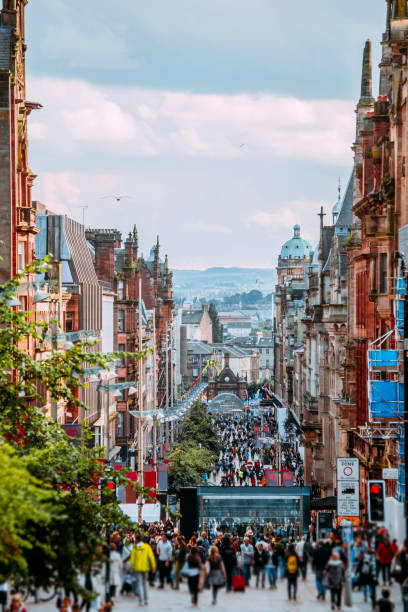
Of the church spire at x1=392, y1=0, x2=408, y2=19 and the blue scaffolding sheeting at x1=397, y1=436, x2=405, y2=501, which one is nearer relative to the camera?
the blue scaffolding sheeting at x1=397, y1=436, x2=405, y2=501

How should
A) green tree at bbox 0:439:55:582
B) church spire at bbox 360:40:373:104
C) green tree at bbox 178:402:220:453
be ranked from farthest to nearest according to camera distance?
green tree at bbox 178:402:220:453
church spire at bbox 360:40:373:104
green tree at bbox 0:439:55:582

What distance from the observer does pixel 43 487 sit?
30203 millimetres

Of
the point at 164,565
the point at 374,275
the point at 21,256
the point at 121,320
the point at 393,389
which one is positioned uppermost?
the point at 21,256

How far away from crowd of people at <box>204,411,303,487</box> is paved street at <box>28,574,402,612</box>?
1976 inches

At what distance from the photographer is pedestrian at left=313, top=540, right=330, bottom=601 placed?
2589cm

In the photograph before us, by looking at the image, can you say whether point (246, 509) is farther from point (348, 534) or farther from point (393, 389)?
point (348, 534)

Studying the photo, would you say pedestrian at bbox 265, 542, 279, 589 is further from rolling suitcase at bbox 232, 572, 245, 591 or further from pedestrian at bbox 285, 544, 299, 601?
rolling suitcase at bbox 232, 572, 245, 591

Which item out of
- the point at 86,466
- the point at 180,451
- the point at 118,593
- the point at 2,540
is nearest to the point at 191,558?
the point at 118,593

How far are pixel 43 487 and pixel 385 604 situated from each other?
9578 millimetres

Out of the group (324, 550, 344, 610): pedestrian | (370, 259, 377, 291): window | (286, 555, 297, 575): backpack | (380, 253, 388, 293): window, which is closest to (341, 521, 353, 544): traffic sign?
(324, 550, 344, 610): pedestrian

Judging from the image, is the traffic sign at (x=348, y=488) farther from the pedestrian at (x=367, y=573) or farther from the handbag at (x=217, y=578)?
the pedestrian at (x=367, y=573)

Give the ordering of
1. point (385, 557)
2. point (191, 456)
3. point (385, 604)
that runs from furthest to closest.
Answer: point (191, 456), point (385, 557), point (385, 604)

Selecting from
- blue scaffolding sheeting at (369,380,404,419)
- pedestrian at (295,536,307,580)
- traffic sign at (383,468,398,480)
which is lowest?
pedestrian at (295,536,307,580)

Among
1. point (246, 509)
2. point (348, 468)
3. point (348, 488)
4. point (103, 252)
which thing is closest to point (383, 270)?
point (348, 468)
